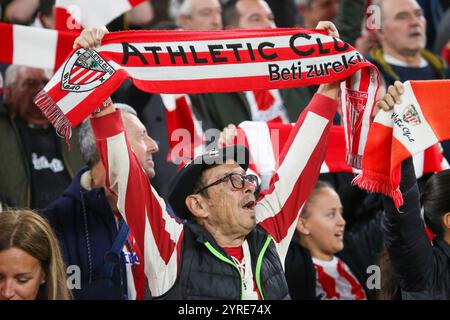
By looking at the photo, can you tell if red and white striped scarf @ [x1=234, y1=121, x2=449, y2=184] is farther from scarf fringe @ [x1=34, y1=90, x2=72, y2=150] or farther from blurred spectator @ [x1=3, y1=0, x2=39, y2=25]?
blurred spectator @ [x1=3, y1=0, x2=39, y2=25]

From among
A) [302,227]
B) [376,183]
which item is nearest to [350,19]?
[302,227]

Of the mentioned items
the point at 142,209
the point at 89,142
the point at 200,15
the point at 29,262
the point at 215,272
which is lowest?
the point at 215,272

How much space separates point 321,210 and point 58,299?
1.79 m

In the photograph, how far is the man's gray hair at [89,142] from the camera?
4891 millimetres

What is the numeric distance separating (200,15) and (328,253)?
1.95 m

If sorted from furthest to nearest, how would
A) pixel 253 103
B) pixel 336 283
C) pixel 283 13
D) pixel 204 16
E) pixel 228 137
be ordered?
pixel 283 13
pixel 204 16
pixel 253 103
pixel 336 283
pixel 228 137

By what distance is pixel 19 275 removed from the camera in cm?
391

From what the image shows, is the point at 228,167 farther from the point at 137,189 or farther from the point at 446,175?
the point at 446,175

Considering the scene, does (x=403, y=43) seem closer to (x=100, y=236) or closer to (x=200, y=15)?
(x=200, y=15)

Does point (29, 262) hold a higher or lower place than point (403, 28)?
lower

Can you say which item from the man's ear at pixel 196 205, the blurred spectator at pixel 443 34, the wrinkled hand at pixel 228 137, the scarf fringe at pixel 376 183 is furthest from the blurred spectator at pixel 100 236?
the blurred spectator at pixel 443 34

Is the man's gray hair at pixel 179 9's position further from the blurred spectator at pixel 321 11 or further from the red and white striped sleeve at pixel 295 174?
the red and white striped sleeve at pixel 295 174

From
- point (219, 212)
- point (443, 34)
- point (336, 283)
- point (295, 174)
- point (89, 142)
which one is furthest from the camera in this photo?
point (443, 34)

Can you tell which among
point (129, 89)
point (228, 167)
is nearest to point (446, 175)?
point (228, 167)
